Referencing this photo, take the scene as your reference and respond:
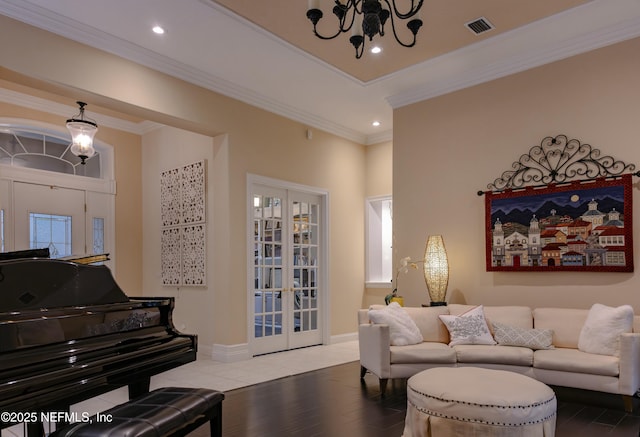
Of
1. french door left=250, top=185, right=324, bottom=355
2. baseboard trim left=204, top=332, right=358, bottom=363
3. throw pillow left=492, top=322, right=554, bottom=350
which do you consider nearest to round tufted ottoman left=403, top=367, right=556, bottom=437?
throw pillow left=492, top=322, right=554, bottom=350

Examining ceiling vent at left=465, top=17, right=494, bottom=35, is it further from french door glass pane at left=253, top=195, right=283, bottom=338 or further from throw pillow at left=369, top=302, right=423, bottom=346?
french door glass pane at left=253, top=195, right=283, bottom=338

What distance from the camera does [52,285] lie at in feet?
8.10

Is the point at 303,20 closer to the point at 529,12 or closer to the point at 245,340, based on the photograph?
the point at 529,12

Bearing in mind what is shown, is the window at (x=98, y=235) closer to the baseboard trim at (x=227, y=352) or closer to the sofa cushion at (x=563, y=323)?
the baseboard trim at (x=227, y=352)

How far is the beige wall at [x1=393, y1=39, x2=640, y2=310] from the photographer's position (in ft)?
14.0

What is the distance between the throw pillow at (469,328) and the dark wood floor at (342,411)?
69cm

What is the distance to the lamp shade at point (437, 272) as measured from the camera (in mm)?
5031

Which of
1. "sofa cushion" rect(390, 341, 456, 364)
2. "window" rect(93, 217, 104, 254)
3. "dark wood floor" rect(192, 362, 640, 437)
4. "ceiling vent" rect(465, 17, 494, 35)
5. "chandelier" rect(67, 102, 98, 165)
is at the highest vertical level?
"ceiling vent" rect(465, 17, 494, 35)

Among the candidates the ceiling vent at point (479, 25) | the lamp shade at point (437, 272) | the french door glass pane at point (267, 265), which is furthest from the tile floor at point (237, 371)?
the ceiling vent at point (479, 25)

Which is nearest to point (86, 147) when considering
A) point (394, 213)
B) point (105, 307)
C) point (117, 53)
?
point (117, 53)

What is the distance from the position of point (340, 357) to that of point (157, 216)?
3.30 meters

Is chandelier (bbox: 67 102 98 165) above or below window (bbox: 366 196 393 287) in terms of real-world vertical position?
above

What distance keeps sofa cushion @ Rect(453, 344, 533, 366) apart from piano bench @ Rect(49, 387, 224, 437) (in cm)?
241

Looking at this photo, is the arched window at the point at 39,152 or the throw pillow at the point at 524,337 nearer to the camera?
the throw pillow at the point at 524,337
